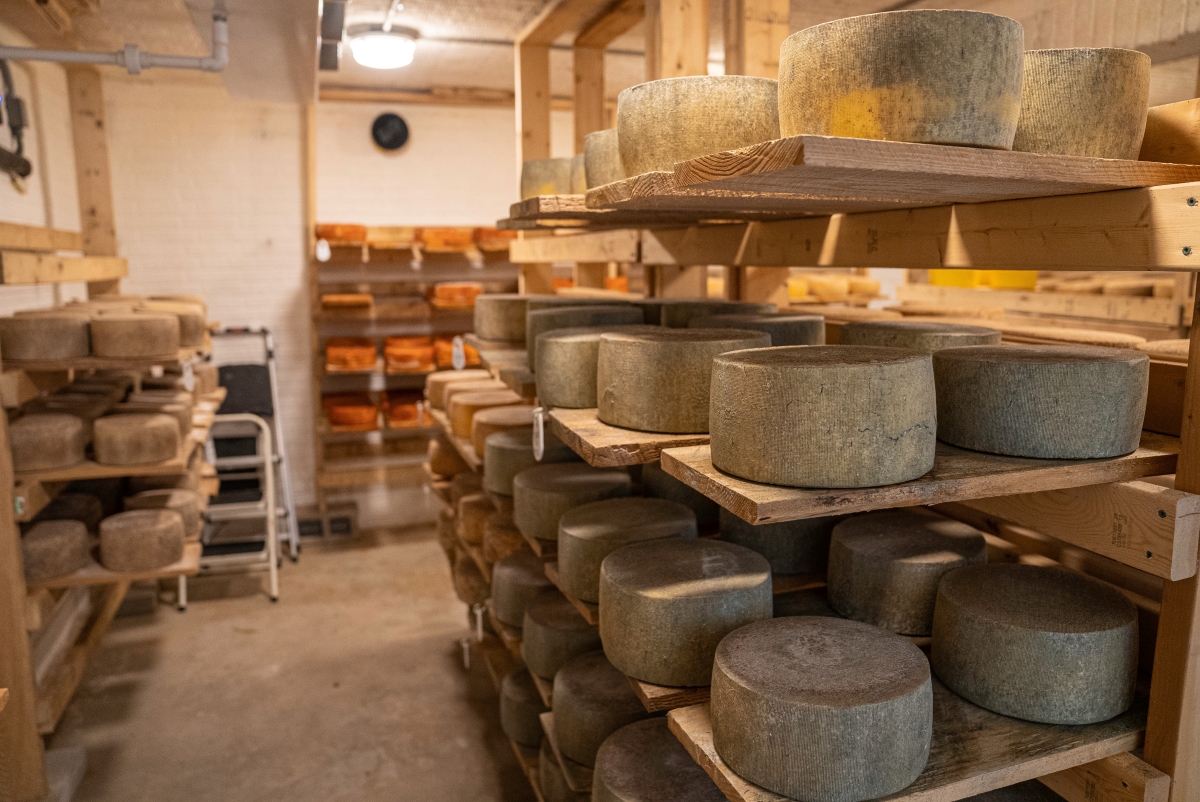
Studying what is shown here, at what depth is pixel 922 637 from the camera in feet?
5.52

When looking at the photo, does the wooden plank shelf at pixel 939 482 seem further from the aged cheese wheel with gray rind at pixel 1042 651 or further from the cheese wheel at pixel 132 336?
the cheese wheel at pixel 132 336

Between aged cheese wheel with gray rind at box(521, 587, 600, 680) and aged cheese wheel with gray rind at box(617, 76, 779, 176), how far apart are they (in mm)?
1302

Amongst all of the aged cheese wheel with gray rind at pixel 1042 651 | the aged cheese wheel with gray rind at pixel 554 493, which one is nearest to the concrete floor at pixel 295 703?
the aged cheese wheel with gray rind at pixel 554 493

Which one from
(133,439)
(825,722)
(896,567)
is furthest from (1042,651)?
(133,439)

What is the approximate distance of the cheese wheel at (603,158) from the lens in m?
1.93

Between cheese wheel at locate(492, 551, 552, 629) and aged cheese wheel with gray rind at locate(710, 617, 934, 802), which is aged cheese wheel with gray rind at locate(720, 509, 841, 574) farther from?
cheese wheel at locate(492, 551, 552, 629)

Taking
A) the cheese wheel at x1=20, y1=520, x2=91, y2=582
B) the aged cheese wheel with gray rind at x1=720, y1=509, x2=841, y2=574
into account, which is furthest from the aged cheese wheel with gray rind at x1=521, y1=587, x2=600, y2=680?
the cheese wheel at x1=20, y1=520, x2=91, y2=582

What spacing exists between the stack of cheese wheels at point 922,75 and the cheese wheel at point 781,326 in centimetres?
81

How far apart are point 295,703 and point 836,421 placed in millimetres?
3176

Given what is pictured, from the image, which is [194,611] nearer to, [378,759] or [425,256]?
[378,759]

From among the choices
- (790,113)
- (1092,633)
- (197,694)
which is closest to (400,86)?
(197,694)

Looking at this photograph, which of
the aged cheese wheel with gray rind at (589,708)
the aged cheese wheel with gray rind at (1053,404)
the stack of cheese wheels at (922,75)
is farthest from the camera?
the aged cheese wheel with gray rind at (589,708)

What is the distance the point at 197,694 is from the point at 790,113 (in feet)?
11.8

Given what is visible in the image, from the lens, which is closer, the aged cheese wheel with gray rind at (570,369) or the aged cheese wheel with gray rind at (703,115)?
the aged cheese wheel with gray rind at (703,115)
